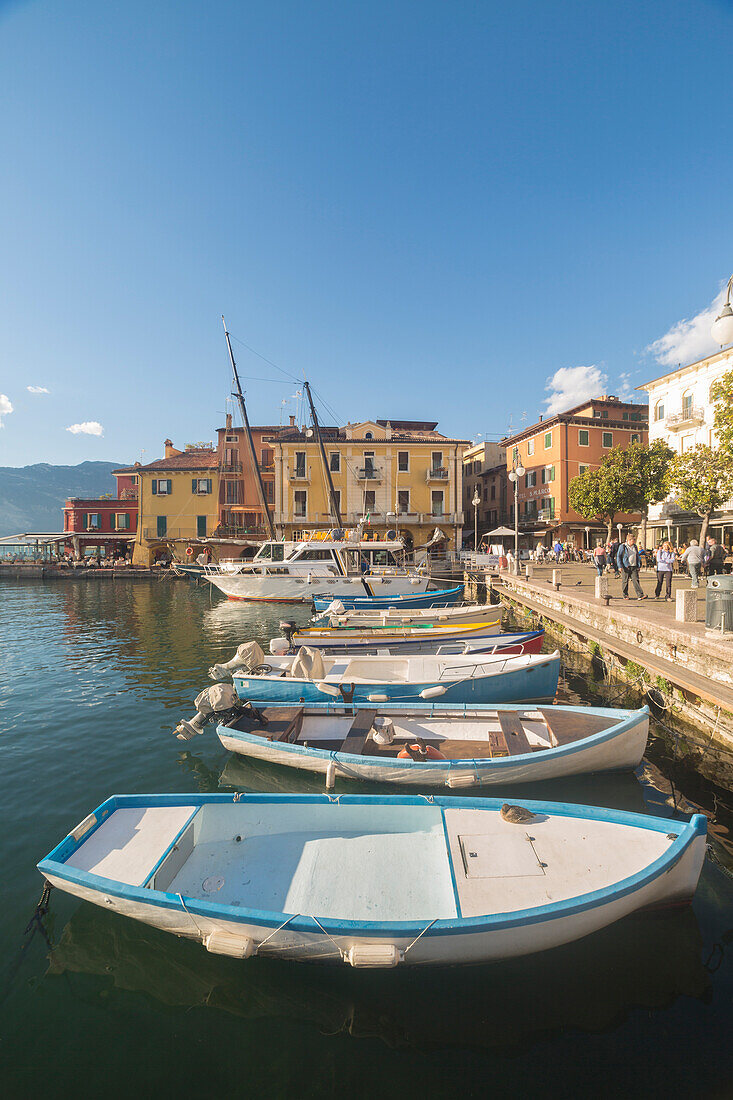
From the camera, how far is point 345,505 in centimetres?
→ 4056

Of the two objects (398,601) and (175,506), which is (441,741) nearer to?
(398,601)

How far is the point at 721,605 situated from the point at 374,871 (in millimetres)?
8041

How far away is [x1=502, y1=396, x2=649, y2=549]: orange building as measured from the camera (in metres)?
36.8

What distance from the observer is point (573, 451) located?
121 ft

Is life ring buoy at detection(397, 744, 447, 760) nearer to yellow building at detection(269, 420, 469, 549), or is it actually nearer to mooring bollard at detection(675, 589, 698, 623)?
mooring bollard at detection(675, 589, 698, 623)

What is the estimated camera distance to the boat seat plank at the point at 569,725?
6.70 meters

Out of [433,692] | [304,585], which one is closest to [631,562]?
[433,692]

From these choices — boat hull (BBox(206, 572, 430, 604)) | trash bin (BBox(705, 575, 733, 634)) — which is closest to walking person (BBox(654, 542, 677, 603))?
trash bin (BBox(705, 575, 733, 634))

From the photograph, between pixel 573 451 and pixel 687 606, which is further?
pixel 573 451

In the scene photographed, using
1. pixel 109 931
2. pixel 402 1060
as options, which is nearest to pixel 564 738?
pixel 402 1060

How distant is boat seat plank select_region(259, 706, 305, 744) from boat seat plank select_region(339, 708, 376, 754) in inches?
33.7

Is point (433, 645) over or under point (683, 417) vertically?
under

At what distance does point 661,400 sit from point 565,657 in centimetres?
2613

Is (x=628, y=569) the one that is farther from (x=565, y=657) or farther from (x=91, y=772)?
(x=91, y=772)
